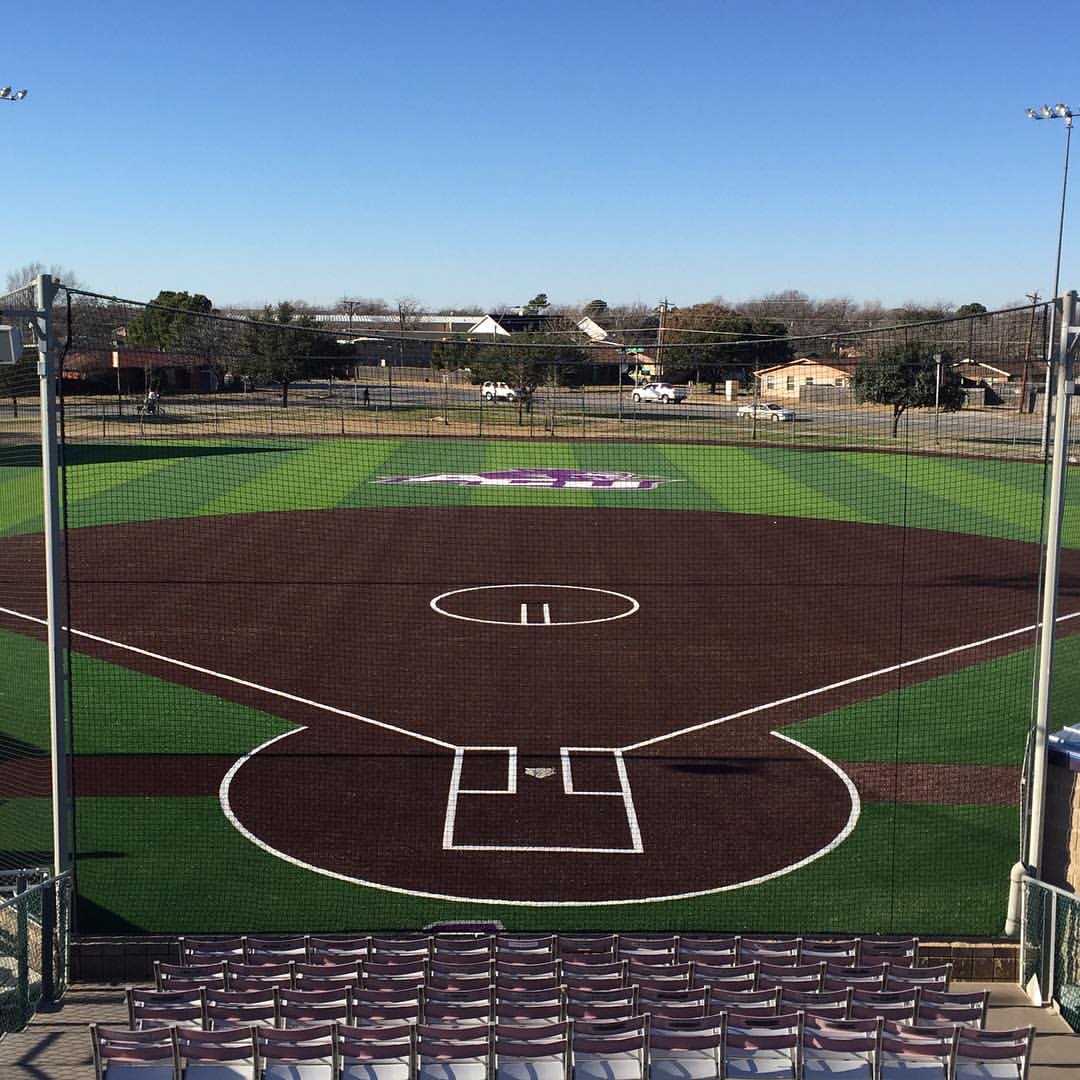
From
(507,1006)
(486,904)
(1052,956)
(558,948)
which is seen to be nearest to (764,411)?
(486,904)

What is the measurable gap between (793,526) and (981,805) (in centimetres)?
1961

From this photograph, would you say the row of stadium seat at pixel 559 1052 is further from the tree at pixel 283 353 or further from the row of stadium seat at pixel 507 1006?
the tree at pixel 283 353

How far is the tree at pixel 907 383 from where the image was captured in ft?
127

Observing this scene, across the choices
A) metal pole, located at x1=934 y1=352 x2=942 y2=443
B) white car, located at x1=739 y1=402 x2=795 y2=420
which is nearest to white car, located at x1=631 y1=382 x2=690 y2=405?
white car, located at x1=739 y1=402 x2=795 y2=420

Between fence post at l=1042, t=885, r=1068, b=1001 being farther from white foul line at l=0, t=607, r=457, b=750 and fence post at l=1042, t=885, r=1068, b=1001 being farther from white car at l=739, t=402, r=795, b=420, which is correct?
white car at l=739, t=402, r=795, b=420

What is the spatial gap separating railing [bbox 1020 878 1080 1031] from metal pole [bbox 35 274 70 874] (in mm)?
8398

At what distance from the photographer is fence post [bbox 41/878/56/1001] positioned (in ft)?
33.0

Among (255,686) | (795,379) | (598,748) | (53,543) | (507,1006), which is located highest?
(795,379)

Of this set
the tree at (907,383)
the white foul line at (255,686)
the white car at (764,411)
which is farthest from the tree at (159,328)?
the white car at (764,411)

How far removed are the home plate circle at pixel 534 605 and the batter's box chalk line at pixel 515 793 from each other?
21.9 ft

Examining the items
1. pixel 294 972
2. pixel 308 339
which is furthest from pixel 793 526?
pixel 294 972

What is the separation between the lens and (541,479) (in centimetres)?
4300

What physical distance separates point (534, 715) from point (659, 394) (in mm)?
40067

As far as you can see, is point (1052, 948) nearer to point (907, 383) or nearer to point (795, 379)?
point (907, 383)
